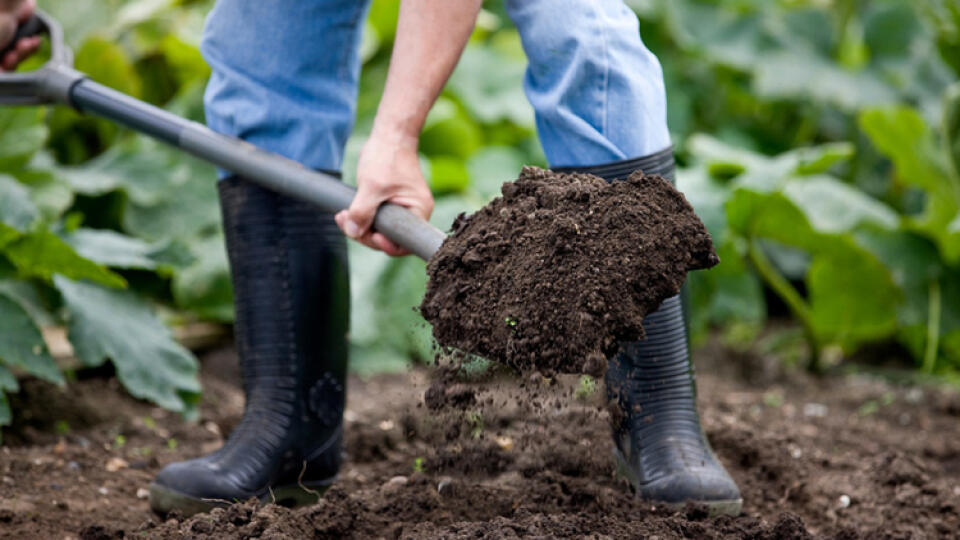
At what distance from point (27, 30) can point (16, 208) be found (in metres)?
0.40

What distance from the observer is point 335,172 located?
1822mm

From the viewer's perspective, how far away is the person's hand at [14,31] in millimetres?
2025

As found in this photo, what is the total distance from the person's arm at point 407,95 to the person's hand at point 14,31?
3.22 ft

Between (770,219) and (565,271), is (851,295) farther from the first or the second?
(565,271)

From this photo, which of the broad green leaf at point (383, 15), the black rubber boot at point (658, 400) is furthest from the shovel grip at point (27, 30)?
the broad green leaf at point (383, 15)

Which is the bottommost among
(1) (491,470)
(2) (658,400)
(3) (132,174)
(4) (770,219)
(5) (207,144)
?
(3) (132,174)

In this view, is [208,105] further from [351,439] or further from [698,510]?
[698,510]

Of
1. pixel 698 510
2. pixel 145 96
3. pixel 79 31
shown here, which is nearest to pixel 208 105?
pixel 698 510

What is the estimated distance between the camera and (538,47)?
5.04 feet

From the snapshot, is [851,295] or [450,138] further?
[450,138]

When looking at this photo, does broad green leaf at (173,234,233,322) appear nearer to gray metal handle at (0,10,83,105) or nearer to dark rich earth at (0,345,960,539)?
dark rich earth at (0,345,960,539)

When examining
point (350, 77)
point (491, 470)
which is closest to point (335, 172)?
point (350, 77)

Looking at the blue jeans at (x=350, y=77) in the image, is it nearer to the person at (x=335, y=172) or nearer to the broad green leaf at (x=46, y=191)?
the person at (x=335, y=172)

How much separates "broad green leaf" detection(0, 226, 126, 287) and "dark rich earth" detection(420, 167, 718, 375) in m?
0.96
